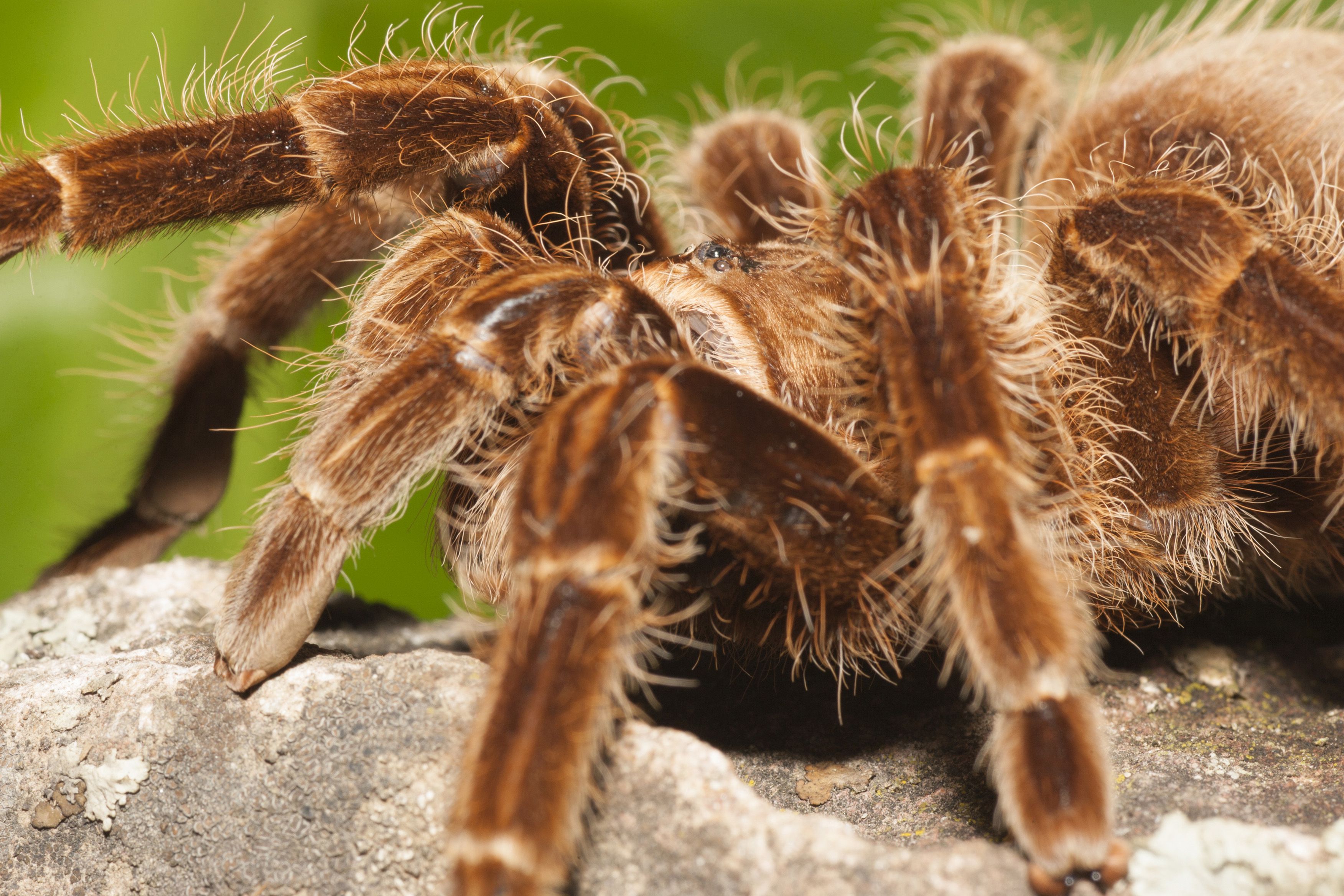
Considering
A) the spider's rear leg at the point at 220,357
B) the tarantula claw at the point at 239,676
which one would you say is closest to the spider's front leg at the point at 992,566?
the tarantula claw at the point at 239,676

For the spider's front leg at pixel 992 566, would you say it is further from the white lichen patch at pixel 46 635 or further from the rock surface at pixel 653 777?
the white lichen patch at pixel 46 635

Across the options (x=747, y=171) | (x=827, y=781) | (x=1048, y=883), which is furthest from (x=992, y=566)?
(x=747, y=171)

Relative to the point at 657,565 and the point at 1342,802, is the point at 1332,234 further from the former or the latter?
the point at 657,565

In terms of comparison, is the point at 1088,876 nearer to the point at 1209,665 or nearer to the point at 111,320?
the point at 1209,665

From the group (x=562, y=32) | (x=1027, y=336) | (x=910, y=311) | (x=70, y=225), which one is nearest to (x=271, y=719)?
(x=70, y=225)

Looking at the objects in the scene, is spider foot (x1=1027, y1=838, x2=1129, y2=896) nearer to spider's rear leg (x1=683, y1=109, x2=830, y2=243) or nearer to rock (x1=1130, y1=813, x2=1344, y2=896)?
rock (x1=1130, y1=813, x2=1344, y2=896)
